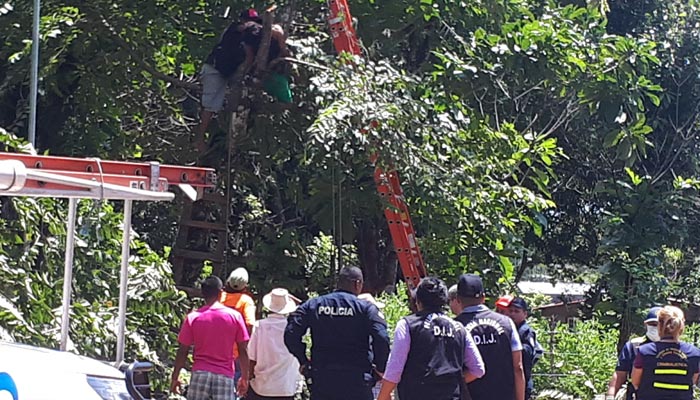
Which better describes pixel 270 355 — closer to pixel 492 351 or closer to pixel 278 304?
pixel 278 304

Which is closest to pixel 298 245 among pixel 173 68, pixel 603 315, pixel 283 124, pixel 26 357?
pixel 283 124

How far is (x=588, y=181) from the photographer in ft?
63.2

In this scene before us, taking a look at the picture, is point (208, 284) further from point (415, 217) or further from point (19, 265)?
point (415, 217)

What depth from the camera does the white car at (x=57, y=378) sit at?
3832 millimetres

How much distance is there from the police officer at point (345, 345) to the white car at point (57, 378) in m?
2.76

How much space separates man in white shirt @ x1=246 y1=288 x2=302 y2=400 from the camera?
342 inches

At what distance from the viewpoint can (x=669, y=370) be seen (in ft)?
25.6

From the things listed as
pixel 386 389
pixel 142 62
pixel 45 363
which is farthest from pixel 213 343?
pixel 142 62

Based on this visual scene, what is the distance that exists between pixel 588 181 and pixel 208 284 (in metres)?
12.3

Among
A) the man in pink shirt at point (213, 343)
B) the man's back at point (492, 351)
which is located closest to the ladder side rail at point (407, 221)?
the man in pink shirt at point (213, 343)

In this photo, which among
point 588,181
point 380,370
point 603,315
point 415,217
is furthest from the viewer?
point 588,181

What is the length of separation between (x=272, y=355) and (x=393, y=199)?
345cm

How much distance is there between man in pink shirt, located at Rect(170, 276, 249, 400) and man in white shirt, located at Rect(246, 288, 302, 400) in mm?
235

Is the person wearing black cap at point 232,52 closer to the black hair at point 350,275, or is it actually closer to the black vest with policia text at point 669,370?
the black hair at point 350,275
